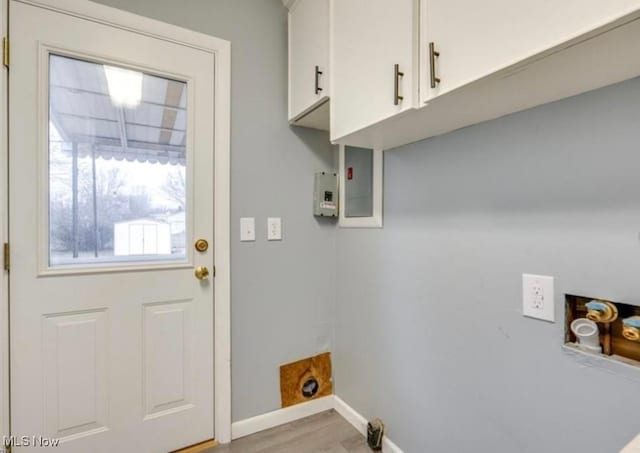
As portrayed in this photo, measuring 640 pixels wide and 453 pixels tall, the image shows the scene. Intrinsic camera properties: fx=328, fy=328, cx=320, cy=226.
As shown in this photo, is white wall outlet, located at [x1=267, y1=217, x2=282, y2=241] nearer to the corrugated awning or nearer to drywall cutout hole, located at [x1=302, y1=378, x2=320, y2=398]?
the corrugated awning

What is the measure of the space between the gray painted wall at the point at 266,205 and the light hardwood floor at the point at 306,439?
0.13 meters

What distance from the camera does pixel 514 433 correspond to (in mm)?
1101

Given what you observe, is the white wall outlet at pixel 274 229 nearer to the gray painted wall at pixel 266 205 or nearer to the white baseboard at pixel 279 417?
→ the gray painted wall at pixel 266 205

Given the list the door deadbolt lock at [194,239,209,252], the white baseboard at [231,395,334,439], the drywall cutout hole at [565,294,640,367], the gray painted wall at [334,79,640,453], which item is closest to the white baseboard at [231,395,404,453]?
the white baseboard at [231,395,334,439]

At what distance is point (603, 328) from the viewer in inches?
36.1

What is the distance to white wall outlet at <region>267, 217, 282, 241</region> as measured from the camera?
1.86 meters

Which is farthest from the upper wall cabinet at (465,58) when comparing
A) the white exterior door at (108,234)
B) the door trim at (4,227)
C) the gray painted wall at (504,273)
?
the door trim at (4,227)

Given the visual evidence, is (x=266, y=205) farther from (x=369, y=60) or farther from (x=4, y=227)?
(x=4, y=227)

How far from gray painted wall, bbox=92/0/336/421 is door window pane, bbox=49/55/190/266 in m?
0.31

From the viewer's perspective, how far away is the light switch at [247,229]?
1782 millimetres

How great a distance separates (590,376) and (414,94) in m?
0.96

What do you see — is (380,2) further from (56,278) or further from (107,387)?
(107,387)

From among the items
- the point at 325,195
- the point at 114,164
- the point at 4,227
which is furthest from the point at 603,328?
the point at 4,227

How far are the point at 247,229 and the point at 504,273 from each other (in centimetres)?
124
